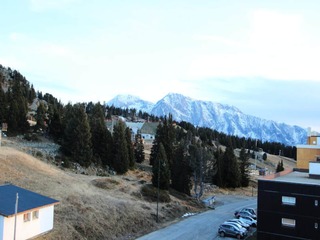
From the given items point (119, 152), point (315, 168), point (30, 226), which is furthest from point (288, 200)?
point (119, 152)

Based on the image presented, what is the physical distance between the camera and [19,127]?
79.3 meters

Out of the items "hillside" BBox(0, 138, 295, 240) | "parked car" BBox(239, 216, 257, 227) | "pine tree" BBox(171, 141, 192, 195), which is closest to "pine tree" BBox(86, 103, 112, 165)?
"hillside" BBox(0, 138, 295, 240)

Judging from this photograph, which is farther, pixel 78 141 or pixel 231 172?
pixel 231 172

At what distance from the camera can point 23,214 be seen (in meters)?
28.9

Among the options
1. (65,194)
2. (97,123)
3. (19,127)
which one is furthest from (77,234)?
(19,127)

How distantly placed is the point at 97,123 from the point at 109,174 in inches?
590

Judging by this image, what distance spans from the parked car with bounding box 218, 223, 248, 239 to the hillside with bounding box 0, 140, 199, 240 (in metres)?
8.40

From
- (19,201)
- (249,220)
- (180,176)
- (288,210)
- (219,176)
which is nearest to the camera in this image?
(19,201)

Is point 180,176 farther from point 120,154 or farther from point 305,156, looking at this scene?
point 305,156

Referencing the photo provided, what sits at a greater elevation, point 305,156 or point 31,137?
point 31,137

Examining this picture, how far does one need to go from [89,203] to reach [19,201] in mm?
12730

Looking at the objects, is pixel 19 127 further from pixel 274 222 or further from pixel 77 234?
pixel 274 222

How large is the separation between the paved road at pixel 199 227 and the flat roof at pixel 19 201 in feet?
40.1

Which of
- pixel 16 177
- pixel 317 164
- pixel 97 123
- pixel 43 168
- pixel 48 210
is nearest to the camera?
pixel 48 210
